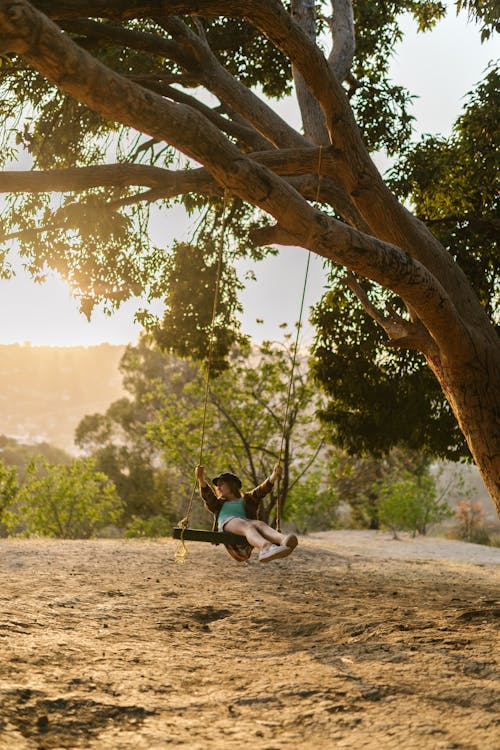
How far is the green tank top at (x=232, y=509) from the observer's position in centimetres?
736

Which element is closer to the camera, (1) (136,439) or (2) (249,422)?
(2) (249,422)

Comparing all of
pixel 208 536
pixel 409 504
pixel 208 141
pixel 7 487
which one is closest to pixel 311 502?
pixel 409 504

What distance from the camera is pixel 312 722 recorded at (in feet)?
13.3

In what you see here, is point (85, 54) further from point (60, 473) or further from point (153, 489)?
point (153, 489)

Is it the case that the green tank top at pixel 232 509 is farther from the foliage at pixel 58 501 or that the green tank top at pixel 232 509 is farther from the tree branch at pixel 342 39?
the foliage at pixel 58 501

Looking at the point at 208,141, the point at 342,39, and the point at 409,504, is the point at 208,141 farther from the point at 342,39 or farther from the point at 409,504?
the point at 409,504

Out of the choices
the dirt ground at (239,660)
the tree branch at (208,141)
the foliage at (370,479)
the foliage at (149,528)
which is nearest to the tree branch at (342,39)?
the tree branch at (208,141)

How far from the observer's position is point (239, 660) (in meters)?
5.57

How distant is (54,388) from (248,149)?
157 metres

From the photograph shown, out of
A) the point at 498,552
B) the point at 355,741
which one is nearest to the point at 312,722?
the point at 355,741

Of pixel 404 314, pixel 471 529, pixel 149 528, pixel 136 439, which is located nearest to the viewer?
pixel 404 314

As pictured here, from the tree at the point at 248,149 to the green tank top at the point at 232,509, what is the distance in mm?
2404

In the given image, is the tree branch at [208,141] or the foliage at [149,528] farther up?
the tree branch at [208,141]

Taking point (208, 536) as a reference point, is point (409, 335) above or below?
above
